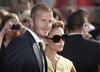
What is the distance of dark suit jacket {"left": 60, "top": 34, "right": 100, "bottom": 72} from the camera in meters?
6.97

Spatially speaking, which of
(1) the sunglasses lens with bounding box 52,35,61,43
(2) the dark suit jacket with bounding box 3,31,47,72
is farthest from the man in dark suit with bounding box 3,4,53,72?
(1) the sunglasses lens with bounding box 52,35,61,43

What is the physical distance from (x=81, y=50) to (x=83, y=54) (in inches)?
2.5

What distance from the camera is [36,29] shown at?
18.7ft

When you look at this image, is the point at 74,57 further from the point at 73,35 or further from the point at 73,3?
the point at 73,3

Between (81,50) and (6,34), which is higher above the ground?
(6,34)

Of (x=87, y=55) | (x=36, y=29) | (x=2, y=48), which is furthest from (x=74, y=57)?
(x=36, y=29)

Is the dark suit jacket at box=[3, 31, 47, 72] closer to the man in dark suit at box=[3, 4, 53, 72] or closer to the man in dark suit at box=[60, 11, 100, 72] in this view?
the man in dark suit at box=[3, 4, 53, 72]

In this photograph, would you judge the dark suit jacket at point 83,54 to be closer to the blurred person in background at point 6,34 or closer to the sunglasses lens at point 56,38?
the blurred person in background at point 6,34

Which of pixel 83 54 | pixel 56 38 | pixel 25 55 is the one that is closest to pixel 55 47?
pixel 56 38

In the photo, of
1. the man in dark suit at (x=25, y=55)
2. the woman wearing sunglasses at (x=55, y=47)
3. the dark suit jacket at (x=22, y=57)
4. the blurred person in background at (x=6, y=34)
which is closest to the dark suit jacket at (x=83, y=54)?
the blurred person in background at (x=6, y=34)

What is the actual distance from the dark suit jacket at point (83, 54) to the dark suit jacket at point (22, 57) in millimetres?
1599

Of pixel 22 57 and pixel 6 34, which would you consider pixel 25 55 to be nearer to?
pixel 22 57

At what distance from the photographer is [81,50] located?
23.2ft

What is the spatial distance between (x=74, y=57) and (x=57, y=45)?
3.19 ft
